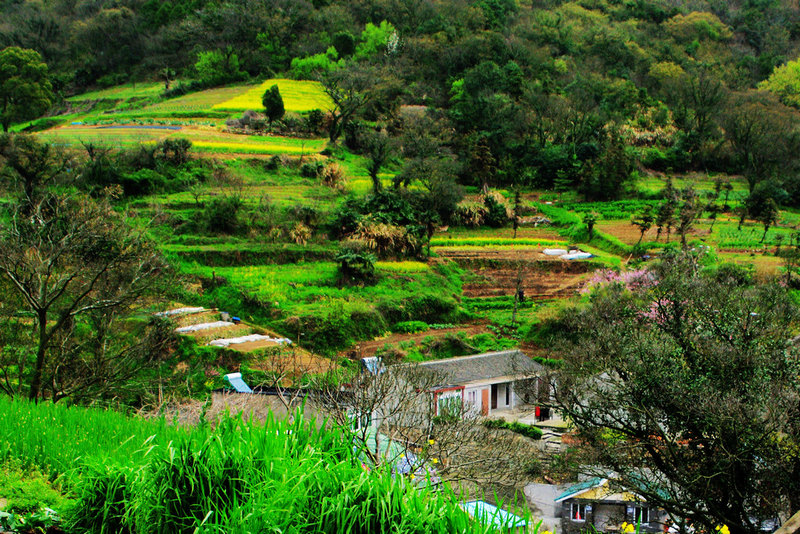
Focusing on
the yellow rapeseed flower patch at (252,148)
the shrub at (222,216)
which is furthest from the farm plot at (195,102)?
the shrub at (222,216)

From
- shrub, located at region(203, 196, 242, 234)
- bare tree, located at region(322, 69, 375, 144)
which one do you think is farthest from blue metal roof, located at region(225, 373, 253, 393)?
bare tree, located at region(322, 69, 375, 144)

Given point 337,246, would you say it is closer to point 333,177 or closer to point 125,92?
point 333,177

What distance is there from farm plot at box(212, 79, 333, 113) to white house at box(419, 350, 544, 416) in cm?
3378

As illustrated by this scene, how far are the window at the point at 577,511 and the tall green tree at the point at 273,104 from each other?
38262mm

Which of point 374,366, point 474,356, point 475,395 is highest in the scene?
point 374,366

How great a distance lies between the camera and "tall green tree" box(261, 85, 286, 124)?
47.9 metres

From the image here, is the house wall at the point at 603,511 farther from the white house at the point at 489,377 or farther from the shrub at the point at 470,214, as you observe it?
the shrub at the point at 470,214

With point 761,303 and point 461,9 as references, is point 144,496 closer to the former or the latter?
point 761,303

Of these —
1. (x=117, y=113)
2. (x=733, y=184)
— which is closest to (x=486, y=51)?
(x=733, y=184)

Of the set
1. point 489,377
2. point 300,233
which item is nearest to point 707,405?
point 489,377

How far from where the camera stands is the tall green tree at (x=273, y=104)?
1887 inches

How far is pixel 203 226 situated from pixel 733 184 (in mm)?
40109

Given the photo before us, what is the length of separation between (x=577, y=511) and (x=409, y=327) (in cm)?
1391

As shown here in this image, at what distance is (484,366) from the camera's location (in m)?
25.2
